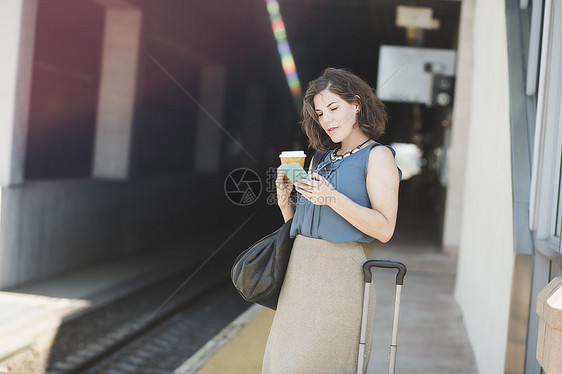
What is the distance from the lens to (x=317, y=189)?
1927 mm

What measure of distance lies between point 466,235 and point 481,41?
6.45 feet

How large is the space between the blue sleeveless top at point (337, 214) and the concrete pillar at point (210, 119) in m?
12.8

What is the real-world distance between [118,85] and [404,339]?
6.62 metres

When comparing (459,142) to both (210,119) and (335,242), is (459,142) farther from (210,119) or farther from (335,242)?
(335,242)

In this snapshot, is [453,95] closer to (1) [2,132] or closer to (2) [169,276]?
(2) [169,276]

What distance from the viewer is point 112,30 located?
9.48 metres

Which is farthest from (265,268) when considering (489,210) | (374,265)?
(489,210)

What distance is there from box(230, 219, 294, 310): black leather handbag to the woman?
44mm

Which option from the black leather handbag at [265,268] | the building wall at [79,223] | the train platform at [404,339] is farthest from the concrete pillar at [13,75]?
the black leather handbag at [265,268]

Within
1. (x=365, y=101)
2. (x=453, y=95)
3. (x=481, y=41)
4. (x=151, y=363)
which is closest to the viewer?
(x=365, y=101)

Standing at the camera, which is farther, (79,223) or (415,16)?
(415,16)

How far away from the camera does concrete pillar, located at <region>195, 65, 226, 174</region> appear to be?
14789 mm

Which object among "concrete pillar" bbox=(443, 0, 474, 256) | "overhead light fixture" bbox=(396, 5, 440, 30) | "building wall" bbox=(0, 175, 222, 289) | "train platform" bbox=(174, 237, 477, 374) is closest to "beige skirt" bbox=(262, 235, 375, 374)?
"train platform" bbox=(174, 237, 477, 374)

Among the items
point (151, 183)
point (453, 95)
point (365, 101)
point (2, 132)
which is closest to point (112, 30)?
point (151, 183)
